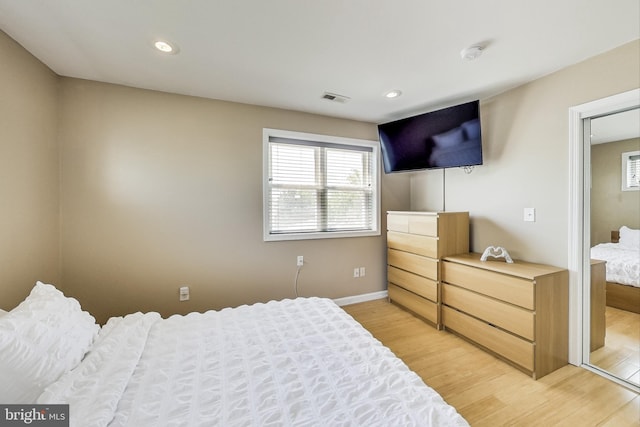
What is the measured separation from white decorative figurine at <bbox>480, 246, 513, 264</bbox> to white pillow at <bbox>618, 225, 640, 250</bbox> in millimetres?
794

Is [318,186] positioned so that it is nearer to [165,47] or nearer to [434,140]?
[434,140]

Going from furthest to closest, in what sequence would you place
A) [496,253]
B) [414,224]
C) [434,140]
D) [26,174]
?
1. [414,224]
2. [434,140]
3. [496,253]
4. [26,174]

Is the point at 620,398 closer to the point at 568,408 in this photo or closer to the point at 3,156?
the point at 568,408

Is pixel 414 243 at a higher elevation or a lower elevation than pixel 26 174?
lower

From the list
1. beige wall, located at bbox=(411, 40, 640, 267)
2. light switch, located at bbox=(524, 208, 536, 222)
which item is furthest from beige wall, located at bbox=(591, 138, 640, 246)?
light switch, located at bbox=(524, 208, 536, 222)

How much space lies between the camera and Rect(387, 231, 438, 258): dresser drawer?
2703mm

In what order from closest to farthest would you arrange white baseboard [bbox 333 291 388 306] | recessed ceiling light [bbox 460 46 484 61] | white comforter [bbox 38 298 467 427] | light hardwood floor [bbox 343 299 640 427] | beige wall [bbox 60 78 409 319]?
1. white comforter [bbox 38 298 467 427]
2. light hardwood floor [bbox 343 299 640 427]
3. recessed ceiling light [bbox 460 46 484 61]
4. beige wall [bbox 60 78 409 319]
5. white baseboard [bbox 333 291 388 306]

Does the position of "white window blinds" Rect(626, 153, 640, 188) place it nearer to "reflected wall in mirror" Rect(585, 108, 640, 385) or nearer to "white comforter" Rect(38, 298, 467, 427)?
"reflected wall in mirror" Rect(585, 108, 640, 385)

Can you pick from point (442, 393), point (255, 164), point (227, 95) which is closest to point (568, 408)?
point (442, 393)

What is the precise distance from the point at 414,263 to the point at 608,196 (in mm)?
1701

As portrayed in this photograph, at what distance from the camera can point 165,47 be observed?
5.88ft

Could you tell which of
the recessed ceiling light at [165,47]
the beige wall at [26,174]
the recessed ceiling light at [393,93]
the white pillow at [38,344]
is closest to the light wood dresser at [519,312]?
the recessed ceiling light at [393,93]

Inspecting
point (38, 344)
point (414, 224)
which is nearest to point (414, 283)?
point (414, 224)

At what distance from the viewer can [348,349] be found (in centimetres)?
138
